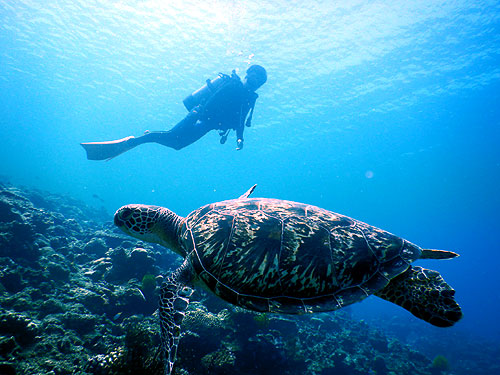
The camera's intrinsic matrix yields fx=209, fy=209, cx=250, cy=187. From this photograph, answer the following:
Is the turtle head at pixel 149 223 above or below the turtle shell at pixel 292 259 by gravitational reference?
below

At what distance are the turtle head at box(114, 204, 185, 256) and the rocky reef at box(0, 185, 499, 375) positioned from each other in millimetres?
1404

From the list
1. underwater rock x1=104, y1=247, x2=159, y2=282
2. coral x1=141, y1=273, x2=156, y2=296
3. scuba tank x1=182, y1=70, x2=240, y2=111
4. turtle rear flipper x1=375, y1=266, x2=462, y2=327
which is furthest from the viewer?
scuba tank x1=182, y1=70, x2=240, y2=111

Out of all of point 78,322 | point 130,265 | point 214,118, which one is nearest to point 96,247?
point 130,265

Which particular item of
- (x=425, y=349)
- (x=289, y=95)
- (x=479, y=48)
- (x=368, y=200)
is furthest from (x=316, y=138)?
(x=368, y=200)

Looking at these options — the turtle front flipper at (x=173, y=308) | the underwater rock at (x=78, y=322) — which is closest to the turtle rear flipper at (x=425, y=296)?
the turtle front flipper at (x=173, y=308)

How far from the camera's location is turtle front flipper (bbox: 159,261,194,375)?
7.20 feet

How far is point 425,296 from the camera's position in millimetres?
2180

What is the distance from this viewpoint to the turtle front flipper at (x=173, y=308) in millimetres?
2193

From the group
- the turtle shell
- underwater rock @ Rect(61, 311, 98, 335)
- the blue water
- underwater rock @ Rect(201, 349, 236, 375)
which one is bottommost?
underwater rock @ Rect(61, 311, 98, 335)

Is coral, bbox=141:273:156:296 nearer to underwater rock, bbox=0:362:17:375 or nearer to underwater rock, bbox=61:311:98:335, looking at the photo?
underwater rock, bbox=61:311:98:335

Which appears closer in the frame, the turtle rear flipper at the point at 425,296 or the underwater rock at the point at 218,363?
the turtle rear flipper at the point at 425,296

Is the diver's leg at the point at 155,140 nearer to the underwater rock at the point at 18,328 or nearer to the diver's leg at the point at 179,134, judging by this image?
the diver's leg at the point at 179,134

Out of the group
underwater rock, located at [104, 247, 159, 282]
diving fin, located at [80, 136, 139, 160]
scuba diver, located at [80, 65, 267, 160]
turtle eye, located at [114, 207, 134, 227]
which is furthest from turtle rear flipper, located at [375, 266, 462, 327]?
diving fin, located at [80, 136, 139, 160]

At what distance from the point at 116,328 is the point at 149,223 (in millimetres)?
2297
